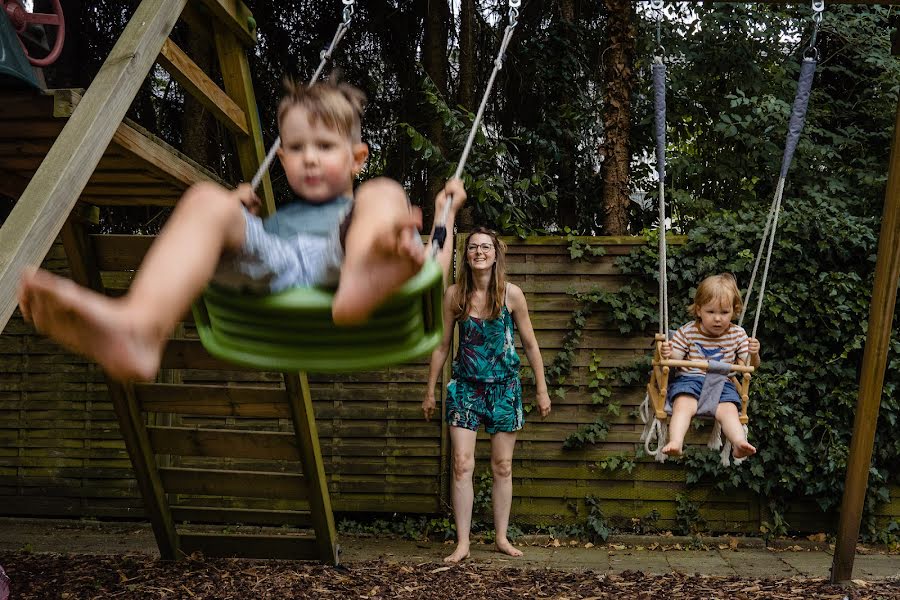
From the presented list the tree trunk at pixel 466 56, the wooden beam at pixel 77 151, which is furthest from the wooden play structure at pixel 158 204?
the tree trunk at pixel 466 56

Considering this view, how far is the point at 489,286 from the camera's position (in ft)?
14.5

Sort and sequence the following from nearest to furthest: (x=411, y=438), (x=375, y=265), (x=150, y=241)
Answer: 1. (x=375, y=265)
2. (x=150, y=241)
3. (x=411, y=438)

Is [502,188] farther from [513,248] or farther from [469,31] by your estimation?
[469,31]

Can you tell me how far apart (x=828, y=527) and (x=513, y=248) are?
249 centimetres

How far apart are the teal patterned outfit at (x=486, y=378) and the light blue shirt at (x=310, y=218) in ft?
7.45

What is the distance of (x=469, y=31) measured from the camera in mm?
6930

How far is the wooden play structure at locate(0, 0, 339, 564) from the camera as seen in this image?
2.09 meters

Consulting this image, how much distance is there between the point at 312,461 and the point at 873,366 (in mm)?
2564

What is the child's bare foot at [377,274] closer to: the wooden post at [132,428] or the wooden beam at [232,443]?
the wooden post at [132,428]

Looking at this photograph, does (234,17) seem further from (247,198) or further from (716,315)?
(716,315)

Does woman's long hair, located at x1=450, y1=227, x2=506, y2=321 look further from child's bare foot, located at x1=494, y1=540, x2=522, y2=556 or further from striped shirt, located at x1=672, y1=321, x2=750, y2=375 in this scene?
child's bare foot, located at x1=494, y1=540, x2=522, y2=556

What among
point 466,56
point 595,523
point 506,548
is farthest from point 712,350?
point 466,56

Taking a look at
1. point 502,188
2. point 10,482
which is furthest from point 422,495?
point 10,482

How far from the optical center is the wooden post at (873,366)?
151 inches
